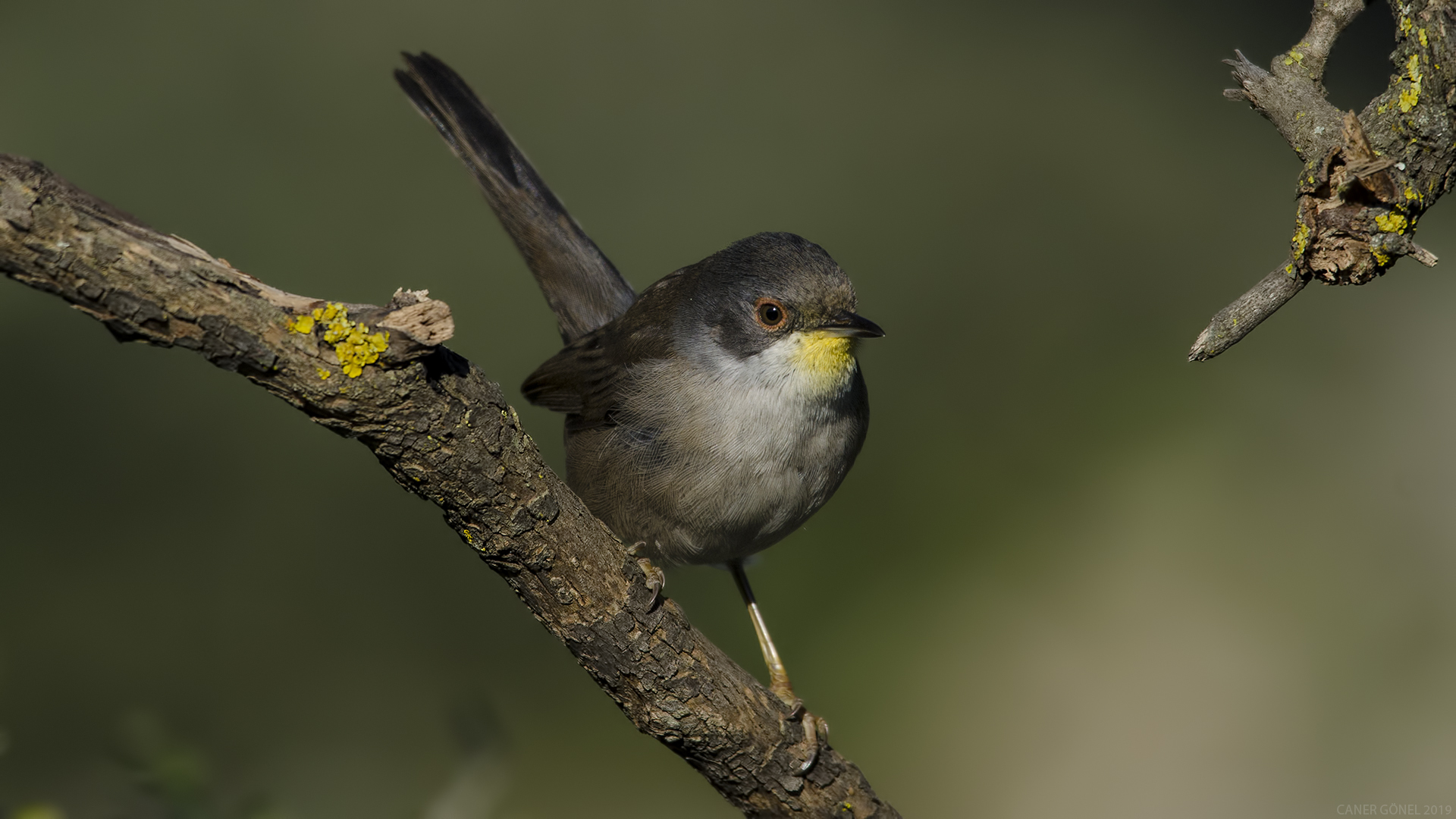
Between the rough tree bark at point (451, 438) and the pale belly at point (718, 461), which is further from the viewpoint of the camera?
the pale belly at point (718, 461)

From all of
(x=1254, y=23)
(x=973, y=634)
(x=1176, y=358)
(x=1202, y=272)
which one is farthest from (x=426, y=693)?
(x=1254, y=23)

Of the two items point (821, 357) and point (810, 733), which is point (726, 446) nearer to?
point (821, 357)

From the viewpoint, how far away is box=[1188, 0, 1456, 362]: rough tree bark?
88.9 inches

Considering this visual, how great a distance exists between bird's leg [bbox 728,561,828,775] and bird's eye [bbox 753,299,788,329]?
1208 millimetres

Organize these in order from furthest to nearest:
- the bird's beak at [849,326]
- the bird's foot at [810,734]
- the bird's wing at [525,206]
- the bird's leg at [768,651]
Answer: the bird's wing at [525,206] < the bird's leg at [768,651] < the bird's beak at [849,326] < the bird's foot at [810,734]

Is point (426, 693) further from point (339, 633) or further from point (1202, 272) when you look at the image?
point (1202, 272)

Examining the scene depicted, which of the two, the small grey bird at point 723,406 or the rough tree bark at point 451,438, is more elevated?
the small grey bird at point 723,406

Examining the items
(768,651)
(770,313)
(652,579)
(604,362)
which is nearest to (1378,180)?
(770,313)

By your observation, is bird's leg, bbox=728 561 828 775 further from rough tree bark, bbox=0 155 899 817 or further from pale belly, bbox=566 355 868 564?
pale belly, bbox=566 355 868 564

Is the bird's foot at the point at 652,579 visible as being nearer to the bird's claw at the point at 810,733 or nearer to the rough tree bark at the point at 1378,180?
the bird's claw at the point at 810,733

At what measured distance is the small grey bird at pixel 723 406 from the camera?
11.3ft

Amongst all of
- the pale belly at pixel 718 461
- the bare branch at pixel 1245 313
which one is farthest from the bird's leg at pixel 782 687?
the bare branch at pixel 1245 313

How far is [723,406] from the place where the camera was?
3455mm

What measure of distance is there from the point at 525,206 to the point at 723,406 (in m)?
1.52
